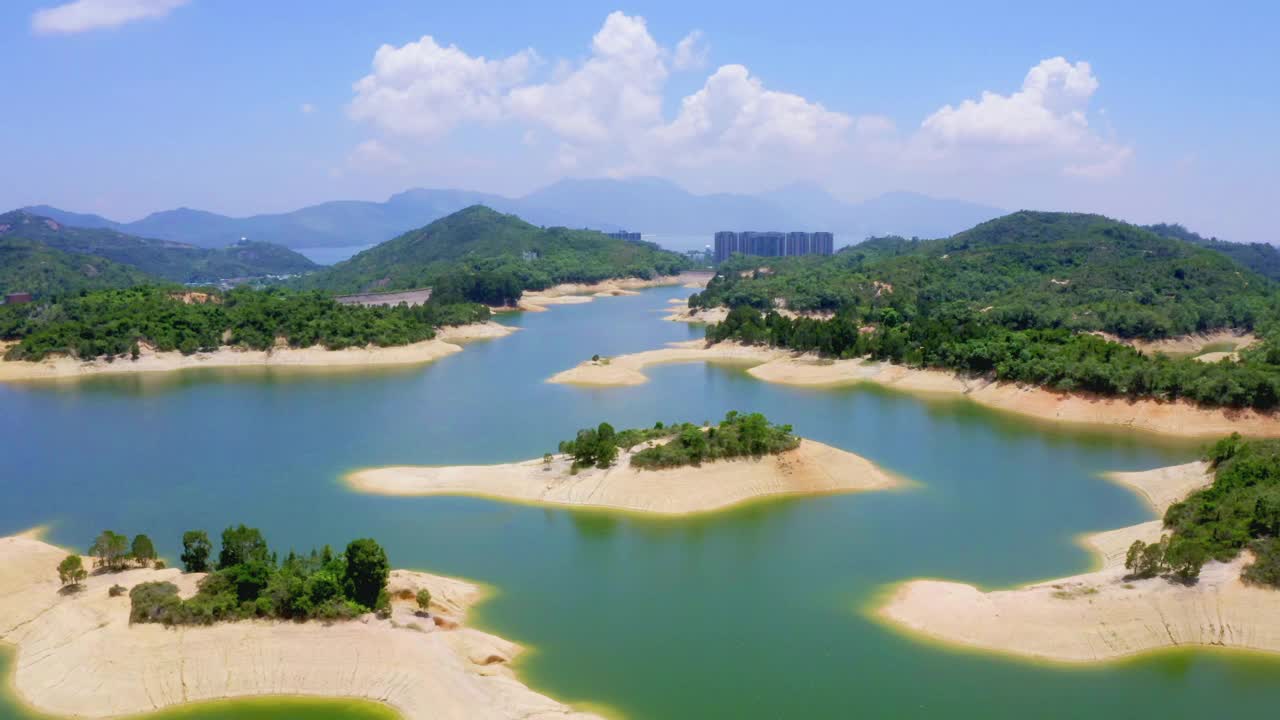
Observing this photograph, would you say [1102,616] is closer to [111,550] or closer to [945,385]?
[111,550]

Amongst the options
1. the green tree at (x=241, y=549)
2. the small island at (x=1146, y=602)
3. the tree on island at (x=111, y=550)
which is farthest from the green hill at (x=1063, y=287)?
the tree on island at (x=111, y=550)

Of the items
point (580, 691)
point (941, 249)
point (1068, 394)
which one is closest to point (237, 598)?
point (580, 691)

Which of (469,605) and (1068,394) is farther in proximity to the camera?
(1068,394)

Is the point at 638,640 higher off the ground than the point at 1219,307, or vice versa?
the point at 1219,307

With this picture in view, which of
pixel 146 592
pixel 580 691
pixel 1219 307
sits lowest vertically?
pixel 580 691

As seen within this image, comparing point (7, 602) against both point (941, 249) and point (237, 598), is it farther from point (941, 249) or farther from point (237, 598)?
point (941, 249)
